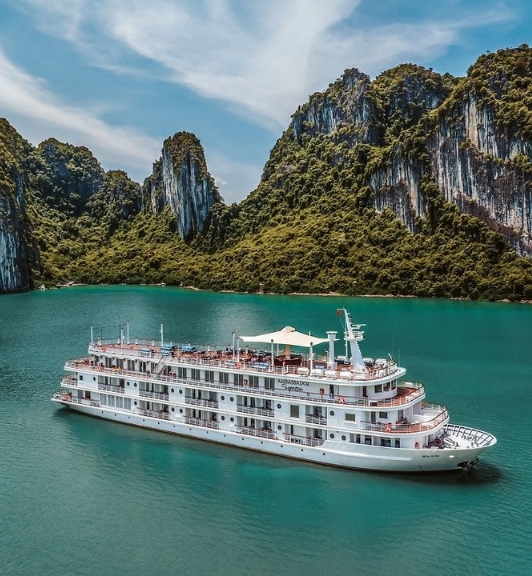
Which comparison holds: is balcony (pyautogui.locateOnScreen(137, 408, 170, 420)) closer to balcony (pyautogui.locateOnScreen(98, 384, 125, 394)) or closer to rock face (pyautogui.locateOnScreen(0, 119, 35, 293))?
balcony (pyautogui.locateOnScreen(98, 384, 125, 394))

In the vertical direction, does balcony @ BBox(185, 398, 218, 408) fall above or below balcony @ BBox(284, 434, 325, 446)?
above

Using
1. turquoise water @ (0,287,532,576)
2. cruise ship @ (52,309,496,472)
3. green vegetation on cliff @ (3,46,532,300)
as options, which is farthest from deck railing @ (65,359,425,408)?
green vegetation on cliff @ (3,46,532,300)

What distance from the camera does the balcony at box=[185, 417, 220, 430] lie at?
119 feet

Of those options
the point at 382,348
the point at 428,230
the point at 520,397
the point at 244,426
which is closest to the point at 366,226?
the point at 428,230

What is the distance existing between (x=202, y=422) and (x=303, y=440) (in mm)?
7157

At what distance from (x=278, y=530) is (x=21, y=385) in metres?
33.7

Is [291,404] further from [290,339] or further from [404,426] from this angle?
[404,426]

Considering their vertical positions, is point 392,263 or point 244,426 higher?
point 392,263

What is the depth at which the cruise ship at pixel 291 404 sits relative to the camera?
103 feet

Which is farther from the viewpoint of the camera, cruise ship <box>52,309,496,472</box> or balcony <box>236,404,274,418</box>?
balcony <box>236,404,274,418</box>

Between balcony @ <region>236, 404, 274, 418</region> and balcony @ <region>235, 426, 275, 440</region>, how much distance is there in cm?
92

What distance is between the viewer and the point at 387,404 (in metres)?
31.8

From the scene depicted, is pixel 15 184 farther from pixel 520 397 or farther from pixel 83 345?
pixel 520 397

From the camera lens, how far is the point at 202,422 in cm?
3681
